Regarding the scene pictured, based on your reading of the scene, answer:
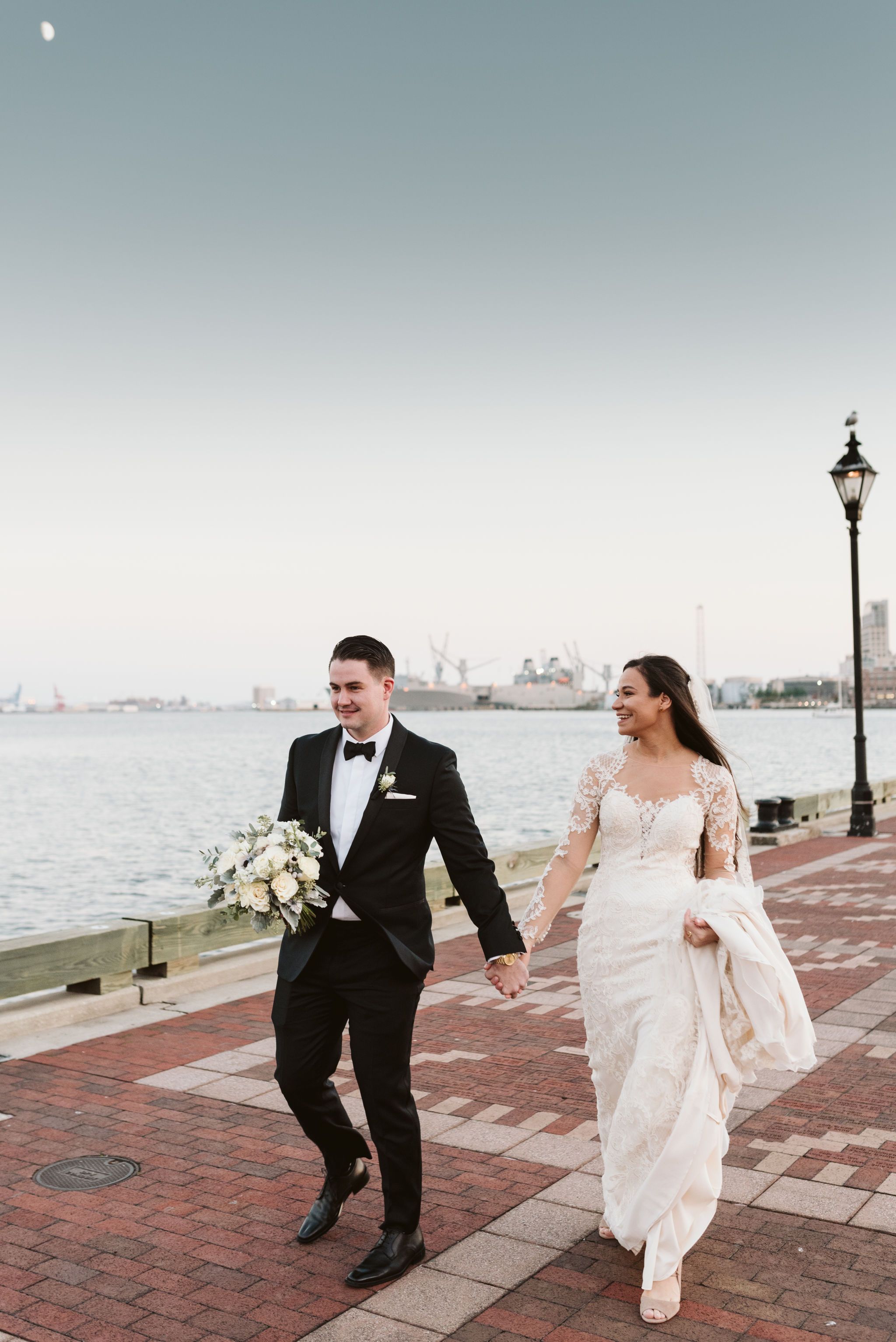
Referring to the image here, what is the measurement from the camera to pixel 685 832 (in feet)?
14.1

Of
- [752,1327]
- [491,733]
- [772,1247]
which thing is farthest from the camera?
[491,733]

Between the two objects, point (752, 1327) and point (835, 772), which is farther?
point (835, 772)

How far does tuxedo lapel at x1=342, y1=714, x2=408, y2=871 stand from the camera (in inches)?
163

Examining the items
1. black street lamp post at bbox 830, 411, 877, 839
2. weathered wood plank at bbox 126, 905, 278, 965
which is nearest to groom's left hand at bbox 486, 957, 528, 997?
weathered wood plank at bbox 126, 905, 278, 965

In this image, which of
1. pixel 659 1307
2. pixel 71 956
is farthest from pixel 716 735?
pixel 71 956

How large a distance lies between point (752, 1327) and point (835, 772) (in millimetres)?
61191

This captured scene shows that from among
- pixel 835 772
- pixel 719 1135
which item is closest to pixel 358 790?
pixel 719 1135

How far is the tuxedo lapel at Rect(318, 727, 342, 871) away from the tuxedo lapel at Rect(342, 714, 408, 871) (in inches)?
3.0

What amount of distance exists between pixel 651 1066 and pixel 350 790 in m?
1.41

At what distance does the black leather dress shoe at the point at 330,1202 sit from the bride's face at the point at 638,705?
1.97 metres

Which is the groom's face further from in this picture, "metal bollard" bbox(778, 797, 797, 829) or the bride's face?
"metal bollard" bbox(778, 797, 797, 829)

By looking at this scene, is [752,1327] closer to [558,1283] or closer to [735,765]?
[558,1283]

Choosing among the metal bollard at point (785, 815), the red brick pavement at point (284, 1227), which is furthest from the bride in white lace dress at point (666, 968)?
the metal bollard at point (785, 815)

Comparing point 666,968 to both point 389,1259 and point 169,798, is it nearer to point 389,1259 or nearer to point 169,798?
point 389,1259
